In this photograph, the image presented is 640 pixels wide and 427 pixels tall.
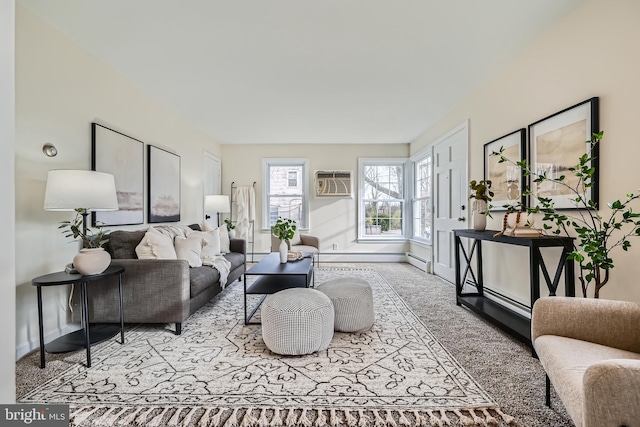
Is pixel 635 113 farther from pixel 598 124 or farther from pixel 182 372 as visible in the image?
pixel 182 372

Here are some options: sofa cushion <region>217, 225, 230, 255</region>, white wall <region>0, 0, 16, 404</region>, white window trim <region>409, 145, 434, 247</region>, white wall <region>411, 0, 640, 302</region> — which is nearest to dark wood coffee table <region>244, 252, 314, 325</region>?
sofa cushion <region>217, 225, 230, 255</region>

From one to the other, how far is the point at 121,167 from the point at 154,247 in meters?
1.01

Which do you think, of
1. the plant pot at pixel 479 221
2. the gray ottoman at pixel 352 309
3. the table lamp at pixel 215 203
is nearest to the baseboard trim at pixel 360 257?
the table lamp at pixel 215 203

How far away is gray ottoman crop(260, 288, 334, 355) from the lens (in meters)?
2.03

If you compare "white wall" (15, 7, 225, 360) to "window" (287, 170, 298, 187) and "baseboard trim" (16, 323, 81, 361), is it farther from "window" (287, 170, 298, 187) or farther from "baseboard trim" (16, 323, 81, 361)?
"window" (287, 170, 298, 187)

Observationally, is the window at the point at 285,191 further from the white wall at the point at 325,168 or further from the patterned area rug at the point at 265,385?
the patterned area rug at the point at 265,385

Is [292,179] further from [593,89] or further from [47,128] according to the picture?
[593,89]

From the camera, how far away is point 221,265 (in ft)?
10.9

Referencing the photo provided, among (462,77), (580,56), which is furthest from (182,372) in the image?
(462,77)

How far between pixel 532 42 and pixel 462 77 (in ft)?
2.29

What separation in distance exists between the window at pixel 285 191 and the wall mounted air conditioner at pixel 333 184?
1.35 ft

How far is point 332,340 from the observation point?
234 cm

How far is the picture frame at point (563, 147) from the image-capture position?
6.44ft

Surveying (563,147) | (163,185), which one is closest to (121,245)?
(163,185)
